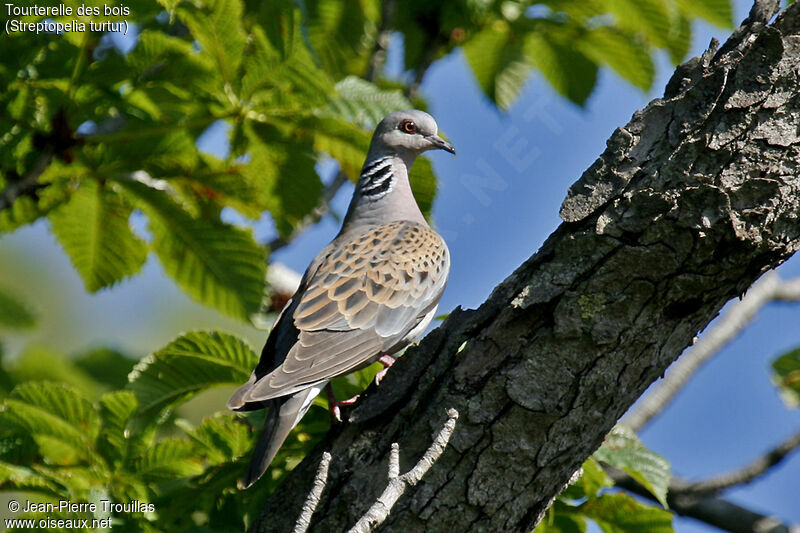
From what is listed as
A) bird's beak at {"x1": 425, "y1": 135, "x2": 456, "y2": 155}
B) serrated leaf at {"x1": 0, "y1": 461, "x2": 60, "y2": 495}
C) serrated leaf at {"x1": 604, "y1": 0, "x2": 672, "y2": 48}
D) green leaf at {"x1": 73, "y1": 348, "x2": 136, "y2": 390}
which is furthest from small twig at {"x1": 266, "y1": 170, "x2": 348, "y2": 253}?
serrated leaf at {"x1": 0, "y1": 461, "x2": 60, "y2": 495}

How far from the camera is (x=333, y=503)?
2646 millimetres

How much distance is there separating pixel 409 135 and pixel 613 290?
2661mm

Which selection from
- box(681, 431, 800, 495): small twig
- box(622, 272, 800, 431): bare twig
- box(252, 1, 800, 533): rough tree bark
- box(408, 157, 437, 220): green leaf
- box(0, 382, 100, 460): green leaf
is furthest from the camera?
box(622, 272, 800, 431): bare twig

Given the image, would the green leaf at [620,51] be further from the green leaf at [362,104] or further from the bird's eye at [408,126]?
the green leaf at [362,104]

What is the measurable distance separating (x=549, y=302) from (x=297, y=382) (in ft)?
3.57

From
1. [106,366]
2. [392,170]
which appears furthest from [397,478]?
[392,170]

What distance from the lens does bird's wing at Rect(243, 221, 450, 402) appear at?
3320 millimetres

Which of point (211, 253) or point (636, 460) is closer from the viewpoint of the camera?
point (636, 460)

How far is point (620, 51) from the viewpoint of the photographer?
482 centimetres

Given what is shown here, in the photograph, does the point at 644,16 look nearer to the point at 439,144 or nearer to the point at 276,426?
the point at 439,144

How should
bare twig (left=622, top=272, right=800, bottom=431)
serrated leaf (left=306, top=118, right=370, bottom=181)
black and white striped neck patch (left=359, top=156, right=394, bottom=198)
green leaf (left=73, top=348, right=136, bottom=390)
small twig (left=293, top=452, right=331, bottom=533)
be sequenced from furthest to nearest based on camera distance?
bare twig (left=622, top=272, right=800, bottom=431), black and white striped neck patch (left=359, top=156, right=394, bottom=198), green leaf (left=73, top=348, right=136, bottom=390), serrated leaf (left=306, top=118, right=370, bottom=181), small twig (left=293, top=452, right=331, bottom=533)

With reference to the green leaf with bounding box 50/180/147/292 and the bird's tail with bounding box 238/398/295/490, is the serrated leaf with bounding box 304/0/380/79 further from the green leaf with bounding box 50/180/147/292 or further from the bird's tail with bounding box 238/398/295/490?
the bird's tail with bounding box 238/398/295/490

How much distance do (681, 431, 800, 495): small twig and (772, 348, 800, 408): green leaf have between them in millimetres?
452

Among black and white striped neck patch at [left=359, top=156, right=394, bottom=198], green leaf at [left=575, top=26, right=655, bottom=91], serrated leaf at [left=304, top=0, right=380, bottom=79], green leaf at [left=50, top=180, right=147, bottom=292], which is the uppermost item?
serrated leaf at [left=304, top=0, right=380, bottom=79]
